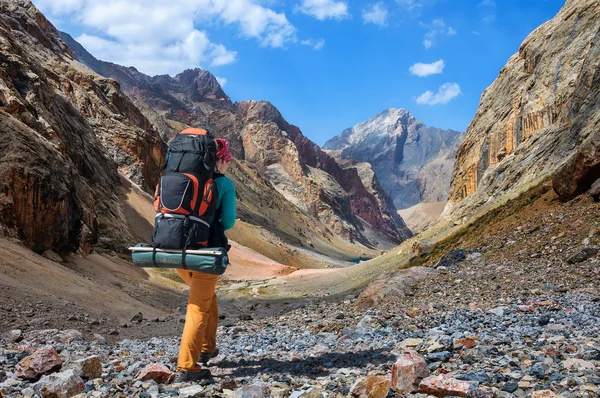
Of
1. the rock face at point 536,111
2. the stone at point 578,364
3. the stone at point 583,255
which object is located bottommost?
the stone at point 578,364

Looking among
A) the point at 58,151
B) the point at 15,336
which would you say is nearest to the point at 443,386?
the point at 15,336

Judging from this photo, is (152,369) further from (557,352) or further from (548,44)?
(548,44)

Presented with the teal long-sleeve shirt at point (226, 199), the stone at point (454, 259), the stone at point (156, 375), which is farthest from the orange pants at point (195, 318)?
the stone at point (454, 259)

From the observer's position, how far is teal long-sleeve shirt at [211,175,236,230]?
6.59 meters

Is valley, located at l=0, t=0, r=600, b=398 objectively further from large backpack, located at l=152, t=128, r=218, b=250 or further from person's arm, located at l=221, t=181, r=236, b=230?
person's arm, located at l=221, t=181, r=236, b=230

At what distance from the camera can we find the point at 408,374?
4.77m

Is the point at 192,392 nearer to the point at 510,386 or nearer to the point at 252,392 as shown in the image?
the point at 252,392

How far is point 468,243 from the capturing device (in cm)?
2088

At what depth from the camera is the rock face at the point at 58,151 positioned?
25.2 m

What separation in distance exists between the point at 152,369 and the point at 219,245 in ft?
5.93

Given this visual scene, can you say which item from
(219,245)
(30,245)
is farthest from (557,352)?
(30,245)

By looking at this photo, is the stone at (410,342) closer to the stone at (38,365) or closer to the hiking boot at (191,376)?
the hiking boot at (191,376)

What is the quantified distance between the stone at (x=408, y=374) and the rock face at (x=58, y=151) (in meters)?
23.5

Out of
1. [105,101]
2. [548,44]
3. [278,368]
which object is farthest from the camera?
[105,101]
